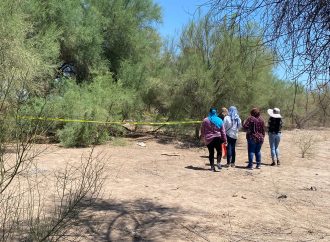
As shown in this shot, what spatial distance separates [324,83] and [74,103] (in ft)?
43.6

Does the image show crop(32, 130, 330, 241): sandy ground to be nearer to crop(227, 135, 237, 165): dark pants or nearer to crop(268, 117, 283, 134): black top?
crop(227, 135, 237, 165): dark pants

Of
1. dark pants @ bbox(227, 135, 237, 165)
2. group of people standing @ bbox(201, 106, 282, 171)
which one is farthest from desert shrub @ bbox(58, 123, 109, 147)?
dark pants @ bbox(227, 135, 237, 165)

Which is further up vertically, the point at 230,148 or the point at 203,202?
the point at 230,148

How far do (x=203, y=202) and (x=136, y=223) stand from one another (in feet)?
5.97

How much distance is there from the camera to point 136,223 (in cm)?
635

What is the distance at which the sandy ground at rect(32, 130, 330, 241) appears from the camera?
596 cm

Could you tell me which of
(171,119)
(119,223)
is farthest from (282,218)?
(171,119)

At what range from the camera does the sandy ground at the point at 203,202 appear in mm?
5961

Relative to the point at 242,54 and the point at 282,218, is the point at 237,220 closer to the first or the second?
the point at 282,218

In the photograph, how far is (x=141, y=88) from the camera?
66.5 feet

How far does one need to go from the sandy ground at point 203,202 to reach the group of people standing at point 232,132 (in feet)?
1.63

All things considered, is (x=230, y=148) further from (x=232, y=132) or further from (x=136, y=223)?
(x=136, y=223)

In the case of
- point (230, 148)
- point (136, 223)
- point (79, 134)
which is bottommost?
point (136, 223)

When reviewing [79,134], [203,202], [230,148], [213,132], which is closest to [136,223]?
[203,202]
